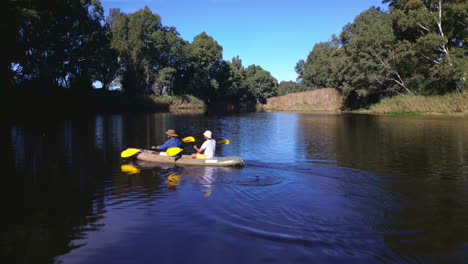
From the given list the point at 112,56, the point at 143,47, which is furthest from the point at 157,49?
the point at 112,56

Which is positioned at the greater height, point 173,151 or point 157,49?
point 157,49

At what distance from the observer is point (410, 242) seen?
5430 mm

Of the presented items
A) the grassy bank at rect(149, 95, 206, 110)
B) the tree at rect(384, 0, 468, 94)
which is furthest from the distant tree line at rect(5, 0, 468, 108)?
the grassy bank at rect(149, 95, 206, 110)

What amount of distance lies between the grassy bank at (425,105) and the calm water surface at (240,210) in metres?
25.7

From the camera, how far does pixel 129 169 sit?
11.0 m

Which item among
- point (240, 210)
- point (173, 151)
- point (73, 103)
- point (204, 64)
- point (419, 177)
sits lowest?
point (240, 210)

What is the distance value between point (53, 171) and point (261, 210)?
23.0 ft

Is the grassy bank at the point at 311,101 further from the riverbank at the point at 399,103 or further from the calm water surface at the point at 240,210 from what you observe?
the calm water surface at the point at 240,210

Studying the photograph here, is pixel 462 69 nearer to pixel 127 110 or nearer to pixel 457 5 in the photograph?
pixel 457 5

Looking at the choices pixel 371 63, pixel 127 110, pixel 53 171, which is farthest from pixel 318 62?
pixel 53 171

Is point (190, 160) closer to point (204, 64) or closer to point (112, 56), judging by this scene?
point (112, 56)

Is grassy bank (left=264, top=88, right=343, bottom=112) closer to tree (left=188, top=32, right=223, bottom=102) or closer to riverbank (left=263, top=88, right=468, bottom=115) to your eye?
riverbank (left=263, top=88, right=468, bottom=115)

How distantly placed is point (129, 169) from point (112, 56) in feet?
135

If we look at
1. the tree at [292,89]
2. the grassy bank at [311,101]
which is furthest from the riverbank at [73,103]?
the tree at [292,89]
